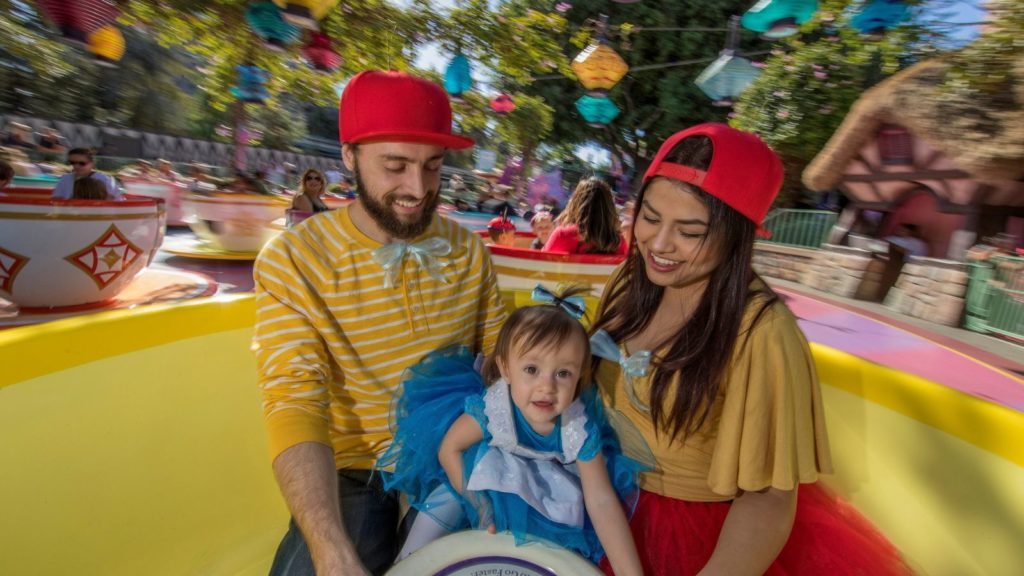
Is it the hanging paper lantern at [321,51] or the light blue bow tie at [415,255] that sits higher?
the hanging paper lantern at [321,51]

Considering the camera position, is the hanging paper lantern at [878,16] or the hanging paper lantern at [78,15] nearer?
the hanging paper lantern at [78,15]

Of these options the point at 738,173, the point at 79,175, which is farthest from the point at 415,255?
the point at 79,175

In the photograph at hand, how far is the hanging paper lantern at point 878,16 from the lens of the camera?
4617mm

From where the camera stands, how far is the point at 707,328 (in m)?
1.38

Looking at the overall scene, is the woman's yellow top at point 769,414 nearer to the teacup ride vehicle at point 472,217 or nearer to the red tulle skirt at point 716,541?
the red tulle skirt at point 716,541

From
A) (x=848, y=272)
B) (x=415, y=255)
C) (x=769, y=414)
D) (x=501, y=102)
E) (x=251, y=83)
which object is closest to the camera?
(x=769, y=414)

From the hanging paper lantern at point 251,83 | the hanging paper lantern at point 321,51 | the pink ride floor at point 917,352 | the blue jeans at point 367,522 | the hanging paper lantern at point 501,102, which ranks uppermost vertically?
the hanging paper lantern at point 501,102

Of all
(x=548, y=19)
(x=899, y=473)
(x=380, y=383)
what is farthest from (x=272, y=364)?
(x=548, y=19)

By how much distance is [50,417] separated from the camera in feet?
4.85

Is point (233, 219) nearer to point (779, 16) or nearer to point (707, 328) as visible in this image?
point (779, 16)

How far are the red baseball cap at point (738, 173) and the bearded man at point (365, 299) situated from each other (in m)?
0.69

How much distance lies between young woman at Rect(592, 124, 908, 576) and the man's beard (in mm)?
609

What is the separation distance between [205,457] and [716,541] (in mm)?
1597

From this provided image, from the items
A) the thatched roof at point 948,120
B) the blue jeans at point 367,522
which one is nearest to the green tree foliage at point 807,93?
the thatched roof at point 948,120
